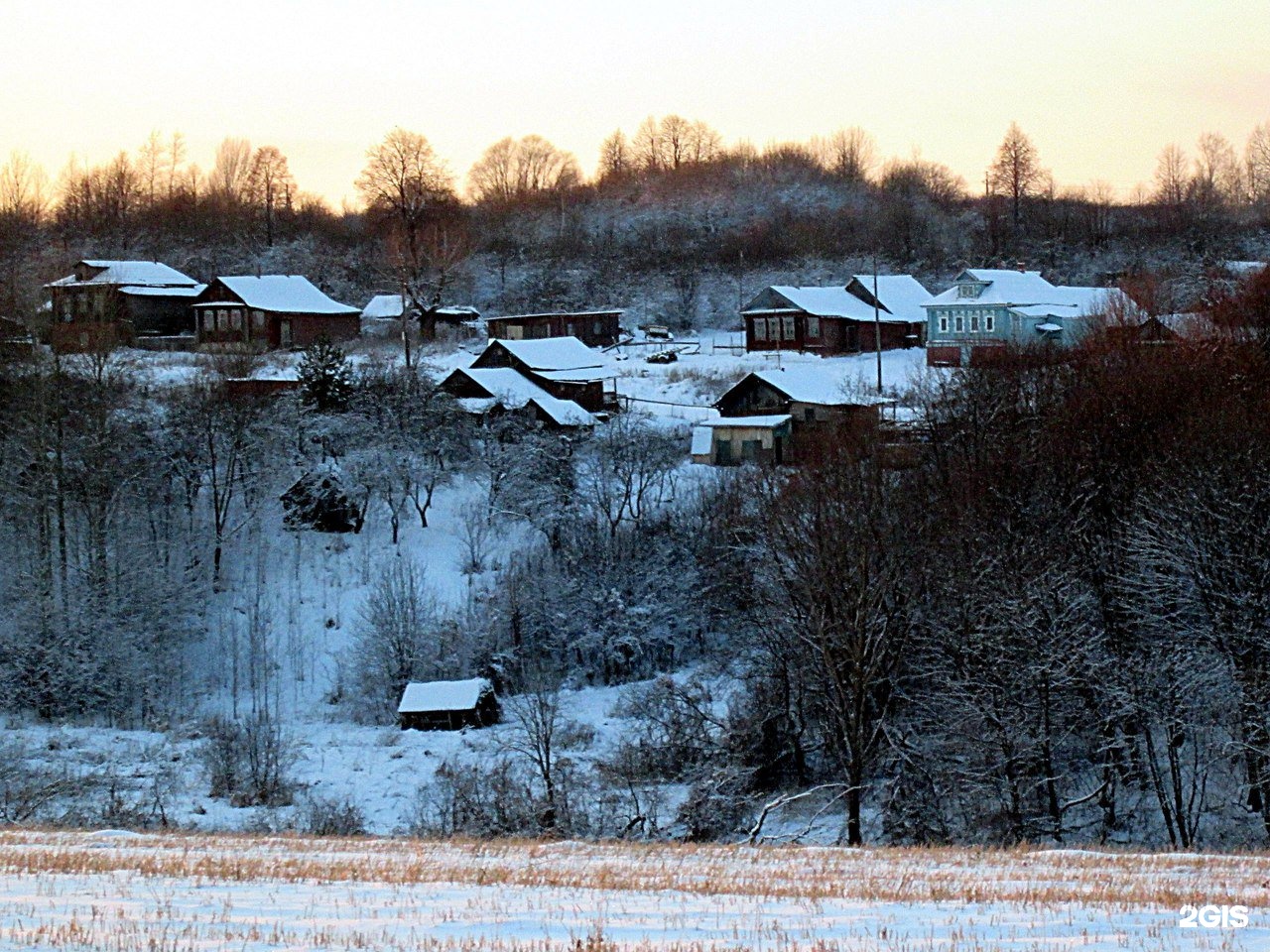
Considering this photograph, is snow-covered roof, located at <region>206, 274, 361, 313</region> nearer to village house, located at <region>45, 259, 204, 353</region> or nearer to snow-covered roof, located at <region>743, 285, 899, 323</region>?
village house, located at <region>45, 259, 204, 353</region>

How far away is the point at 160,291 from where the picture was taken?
65250mm

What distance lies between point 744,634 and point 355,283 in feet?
170

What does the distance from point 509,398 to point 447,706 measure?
1722 centimetres

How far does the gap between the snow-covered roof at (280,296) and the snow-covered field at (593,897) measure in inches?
1908

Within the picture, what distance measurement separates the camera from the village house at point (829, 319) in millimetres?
66375

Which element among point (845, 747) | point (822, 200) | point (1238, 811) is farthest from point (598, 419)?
point (822, 200)

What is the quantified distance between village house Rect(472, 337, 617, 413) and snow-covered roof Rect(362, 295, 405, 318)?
19.1 metres

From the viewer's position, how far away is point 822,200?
10194cm

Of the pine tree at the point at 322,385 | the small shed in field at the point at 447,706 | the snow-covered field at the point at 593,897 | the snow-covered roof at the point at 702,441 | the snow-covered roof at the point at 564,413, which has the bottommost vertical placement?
the small shed in field at the point at 447,706

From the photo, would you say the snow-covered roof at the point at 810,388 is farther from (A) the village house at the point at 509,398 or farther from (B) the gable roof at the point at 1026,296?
(B) the gable roof at the point at 1026,296

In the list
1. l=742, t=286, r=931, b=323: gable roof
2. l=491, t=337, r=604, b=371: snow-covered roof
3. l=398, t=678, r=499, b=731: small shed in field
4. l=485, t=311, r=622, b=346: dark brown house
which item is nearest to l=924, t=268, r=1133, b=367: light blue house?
l=742, t=286, r=931, b=323: gable roof

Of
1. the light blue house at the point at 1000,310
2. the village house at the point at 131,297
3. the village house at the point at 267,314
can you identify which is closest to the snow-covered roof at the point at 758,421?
the light blue house at the point at 1000,310

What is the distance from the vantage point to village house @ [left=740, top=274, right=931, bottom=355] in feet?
218

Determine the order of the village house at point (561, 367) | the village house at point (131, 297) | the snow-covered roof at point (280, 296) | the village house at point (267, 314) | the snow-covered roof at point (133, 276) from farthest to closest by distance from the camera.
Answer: the snow-covered roof at point (133, 276) < the snow-covered roof at point (280, 296) < the village house at point (267, 314) < the village house at point (131, 297) < the village house at point (561, 367)
